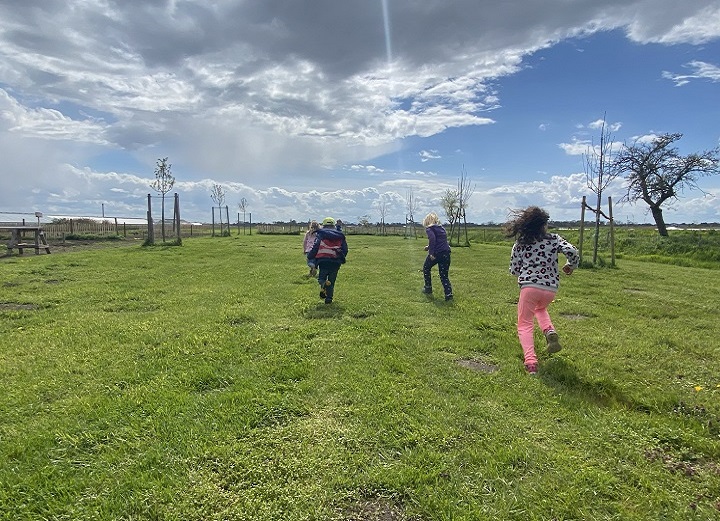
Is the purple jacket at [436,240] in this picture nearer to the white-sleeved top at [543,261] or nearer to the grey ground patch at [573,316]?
the grey ground patch at [573,316]

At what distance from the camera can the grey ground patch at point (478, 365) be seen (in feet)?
16.4

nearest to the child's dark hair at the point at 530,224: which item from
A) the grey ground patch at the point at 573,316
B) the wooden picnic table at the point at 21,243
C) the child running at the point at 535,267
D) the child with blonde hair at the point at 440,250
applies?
the child running at the point at 535,267

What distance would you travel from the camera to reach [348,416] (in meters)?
3.73

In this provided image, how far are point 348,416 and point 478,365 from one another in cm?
208

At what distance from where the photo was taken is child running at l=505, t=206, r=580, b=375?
5.25 m

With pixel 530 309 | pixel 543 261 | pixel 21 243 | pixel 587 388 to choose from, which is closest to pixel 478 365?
pixel 530 309

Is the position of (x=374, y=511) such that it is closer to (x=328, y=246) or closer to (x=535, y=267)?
Answer: (x=535, y=267)

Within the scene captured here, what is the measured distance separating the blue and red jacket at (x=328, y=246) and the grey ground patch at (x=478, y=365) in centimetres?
370

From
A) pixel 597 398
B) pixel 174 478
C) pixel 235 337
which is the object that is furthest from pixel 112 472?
pixel 597 398

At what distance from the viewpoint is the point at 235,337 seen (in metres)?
5.93

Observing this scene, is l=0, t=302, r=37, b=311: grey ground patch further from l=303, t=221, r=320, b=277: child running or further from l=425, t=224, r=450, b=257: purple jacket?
l=425, t=224, r=450, b=257: purple jacket

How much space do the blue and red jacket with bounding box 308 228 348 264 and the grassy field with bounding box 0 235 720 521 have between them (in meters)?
1.08

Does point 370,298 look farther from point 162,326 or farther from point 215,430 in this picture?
point 215,430

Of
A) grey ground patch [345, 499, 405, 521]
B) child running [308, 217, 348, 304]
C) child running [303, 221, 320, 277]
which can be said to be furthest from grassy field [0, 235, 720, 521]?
child running [303, 221, 320, 277]
